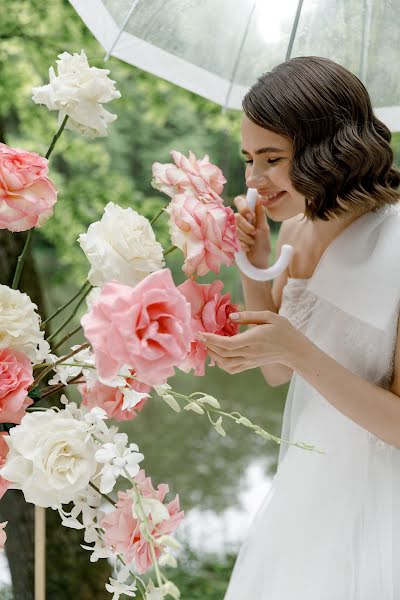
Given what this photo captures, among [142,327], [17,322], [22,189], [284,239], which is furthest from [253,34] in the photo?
[142,327]

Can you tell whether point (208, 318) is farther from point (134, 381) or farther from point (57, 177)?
point (57, 177)

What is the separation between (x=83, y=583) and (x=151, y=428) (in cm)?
236

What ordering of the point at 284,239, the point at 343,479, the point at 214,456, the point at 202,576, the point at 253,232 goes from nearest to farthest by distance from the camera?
the point at 343,479 < the point at 253,232 < the point at 284,239 < the point at 202,576 < the point at 214,456

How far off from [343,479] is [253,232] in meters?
0.52

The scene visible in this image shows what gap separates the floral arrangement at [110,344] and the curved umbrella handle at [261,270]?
1.04 ft

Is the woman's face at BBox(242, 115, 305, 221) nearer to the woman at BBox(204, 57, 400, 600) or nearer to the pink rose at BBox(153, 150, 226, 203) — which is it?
the woman at BBox(204, 57, 400, 600)

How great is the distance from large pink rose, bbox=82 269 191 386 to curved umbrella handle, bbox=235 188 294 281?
67cm

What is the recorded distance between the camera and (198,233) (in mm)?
1068

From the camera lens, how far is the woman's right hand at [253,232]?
5.30 ft

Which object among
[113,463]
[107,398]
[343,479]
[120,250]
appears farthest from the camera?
[343,479]

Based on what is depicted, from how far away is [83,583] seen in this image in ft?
8.03

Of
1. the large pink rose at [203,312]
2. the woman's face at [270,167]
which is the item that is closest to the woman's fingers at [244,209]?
the woman's face at [270,167]

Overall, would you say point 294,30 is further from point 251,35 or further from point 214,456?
point 214,456

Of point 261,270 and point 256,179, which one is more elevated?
point 256,179
